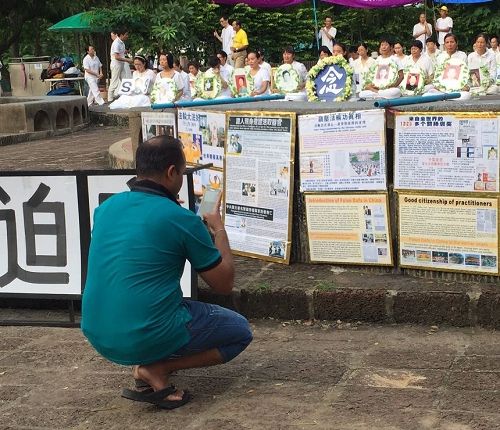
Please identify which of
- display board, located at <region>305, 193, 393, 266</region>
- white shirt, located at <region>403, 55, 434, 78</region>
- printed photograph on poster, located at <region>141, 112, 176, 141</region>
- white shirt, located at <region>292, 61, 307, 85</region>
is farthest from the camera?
white shirt, located at <region>403, 55, 434, 78</region>

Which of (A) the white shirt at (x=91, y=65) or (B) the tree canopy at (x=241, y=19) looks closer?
(A) the white shirt at (x=91, y=65)

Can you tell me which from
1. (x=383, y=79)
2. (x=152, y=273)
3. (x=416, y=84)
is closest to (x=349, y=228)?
(x=152, y=273)

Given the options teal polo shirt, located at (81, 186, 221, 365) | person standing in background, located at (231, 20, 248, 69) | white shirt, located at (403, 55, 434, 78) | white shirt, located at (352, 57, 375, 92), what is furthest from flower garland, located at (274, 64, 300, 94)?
teal polo shirt, located at (81, 186, 221, 365)

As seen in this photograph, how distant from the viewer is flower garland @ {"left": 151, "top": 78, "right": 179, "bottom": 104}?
48.8 feet

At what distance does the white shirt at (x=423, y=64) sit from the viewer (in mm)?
14694

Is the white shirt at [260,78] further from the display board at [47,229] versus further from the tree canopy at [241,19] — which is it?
the display board at [47,229]

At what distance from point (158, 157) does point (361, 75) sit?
35.3ft

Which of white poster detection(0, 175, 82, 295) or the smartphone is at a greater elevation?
the smartphone

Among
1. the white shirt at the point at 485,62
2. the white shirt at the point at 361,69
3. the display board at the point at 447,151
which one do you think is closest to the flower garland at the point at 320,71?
the white shirt at the point at 361,69

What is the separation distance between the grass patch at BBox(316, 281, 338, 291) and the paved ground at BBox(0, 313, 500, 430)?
0.81 feet

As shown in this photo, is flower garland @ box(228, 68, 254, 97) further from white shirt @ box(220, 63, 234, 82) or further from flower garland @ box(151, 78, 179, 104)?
flower garland @ box(151, 78, 179, 104)

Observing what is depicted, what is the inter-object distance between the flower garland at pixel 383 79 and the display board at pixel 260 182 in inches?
288

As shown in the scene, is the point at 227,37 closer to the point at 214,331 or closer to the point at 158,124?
the point at 158,124

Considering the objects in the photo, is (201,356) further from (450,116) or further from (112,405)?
(450,116)
